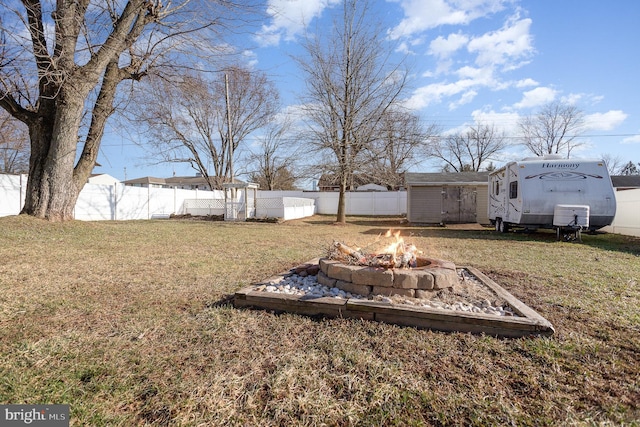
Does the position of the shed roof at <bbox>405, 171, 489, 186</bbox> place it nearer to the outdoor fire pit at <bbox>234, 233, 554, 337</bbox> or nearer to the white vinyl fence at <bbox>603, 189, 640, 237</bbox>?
the white vinyl fence at <bbox>603, 189, 640, 237</bbox>

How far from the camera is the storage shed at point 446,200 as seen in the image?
14.8m

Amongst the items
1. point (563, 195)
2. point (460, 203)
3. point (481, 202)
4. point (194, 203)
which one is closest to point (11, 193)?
point (194, 203)

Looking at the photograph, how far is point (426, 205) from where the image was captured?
14891 mm

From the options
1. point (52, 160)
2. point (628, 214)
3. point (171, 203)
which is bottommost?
point (628, 214)

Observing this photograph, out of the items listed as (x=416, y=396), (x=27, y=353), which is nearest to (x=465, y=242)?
(x=416, y=396)

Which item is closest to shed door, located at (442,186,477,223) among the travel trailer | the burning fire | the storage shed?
the storage shed

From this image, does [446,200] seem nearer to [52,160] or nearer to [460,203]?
[460,203]

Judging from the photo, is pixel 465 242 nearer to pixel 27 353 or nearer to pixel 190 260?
pixel 190 260

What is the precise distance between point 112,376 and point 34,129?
30.1ft

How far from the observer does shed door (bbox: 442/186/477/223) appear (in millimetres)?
15203

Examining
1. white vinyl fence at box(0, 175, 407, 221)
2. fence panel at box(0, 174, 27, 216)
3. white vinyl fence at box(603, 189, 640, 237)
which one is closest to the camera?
white vinyl fence at box(603, 189, 640, 237)

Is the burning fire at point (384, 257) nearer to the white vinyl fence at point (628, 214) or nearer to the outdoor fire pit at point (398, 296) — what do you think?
the outdoor fire pit at point (398, 296)

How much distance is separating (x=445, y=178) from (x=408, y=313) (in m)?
14.6

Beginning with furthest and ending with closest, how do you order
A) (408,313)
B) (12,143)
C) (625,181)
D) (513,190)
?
(625,181)
(12,143)
(513,190)
(408,313)
